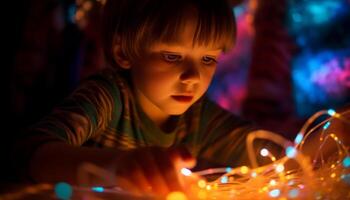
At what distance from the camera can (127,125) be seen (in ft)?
3.08

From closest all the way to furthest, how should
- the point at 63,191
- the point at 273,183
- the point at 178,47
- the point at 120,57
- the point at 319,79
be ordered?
the point at 63,191
the point at 273,183
the point at 178,47
the point at 120,57
the point at 319,79

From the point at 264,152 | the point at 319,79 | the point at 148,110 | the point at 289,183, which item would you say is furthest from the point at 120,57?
the point at 319,79

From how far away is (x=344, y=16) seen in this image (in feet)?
3.81

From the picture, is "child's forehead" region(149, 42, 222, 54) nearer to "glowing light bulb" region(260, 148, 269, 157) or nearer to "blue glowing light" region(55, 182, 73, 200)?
"glowing light bulb" region(260, 148, 269, 157)

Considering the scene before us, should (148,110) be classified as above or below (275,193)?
above

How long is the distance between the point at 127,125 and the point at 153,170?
17.9 inches

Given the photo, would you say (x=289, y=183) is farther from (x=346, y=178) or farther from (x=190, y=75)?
(x=190, y=75)

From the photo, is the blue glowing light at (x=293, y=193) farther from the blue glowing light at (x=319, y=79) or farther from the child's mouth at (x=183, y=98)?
the blue glowing light at (x=319, y=79)

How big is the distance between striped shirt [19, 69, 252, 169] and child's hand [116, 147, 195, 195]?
0.19 meters

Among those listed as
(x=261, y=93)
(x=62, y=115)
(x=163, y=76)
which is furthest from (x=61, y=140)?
(x=261, y=93)

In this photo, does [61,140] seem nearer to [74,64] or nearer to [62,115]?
[62,115]

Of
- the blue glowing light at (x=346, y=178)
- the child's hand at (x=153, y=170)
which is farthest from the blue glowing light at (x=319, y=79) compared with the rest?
the child's hand at (x=153, y=170)

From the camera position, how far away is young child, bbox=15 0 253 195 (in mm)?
529

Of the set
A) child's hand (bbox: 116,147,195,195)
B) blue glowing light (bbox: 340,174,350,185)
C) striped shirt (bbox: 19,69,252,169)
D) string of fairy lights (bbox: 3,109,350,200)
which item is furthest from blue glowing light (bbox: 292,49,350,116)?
child's hand (bbox: 116,147,195,195)
